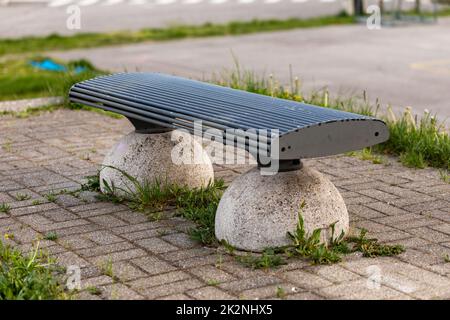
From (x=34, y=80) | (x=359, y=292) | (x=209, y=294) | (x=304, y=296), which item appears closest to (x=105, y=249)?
(x=209, y=294)

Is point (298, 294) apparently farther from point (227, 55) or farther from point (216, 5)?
point (216, 5)

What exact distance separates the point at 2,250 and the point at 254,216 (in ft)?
4.59

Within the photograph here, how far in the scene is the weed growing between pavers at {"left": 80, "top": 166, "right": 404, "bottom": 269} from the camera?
546cm

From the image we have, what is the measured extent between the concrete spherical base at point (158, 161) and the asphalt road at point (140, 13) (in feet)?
33.3

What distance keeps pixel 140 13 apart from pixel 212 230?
14.0 meters

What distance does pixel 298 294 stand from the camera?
498 centimetres

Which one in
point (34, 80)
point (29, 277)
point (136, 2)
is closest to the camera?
point (29, 277)

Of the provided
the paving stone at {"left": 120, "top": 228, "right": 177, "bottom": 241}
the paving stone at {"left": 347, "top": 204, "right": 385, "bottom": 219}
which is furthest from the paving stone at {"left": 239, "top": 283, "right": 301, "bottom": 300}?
the paving stone at {"left": 347, "top": 204, "right": 385, "bottom": 219}

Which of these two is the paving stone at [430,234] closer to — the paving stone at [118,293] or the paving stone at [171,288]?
the paving stone at [171,288]

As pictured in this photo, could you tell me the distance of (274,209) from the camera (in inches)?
219

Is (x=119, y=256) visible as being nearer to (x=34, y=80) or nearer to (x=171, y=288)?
(x=171, y=288)

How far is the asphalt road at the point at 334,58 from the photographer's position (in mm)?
11297
